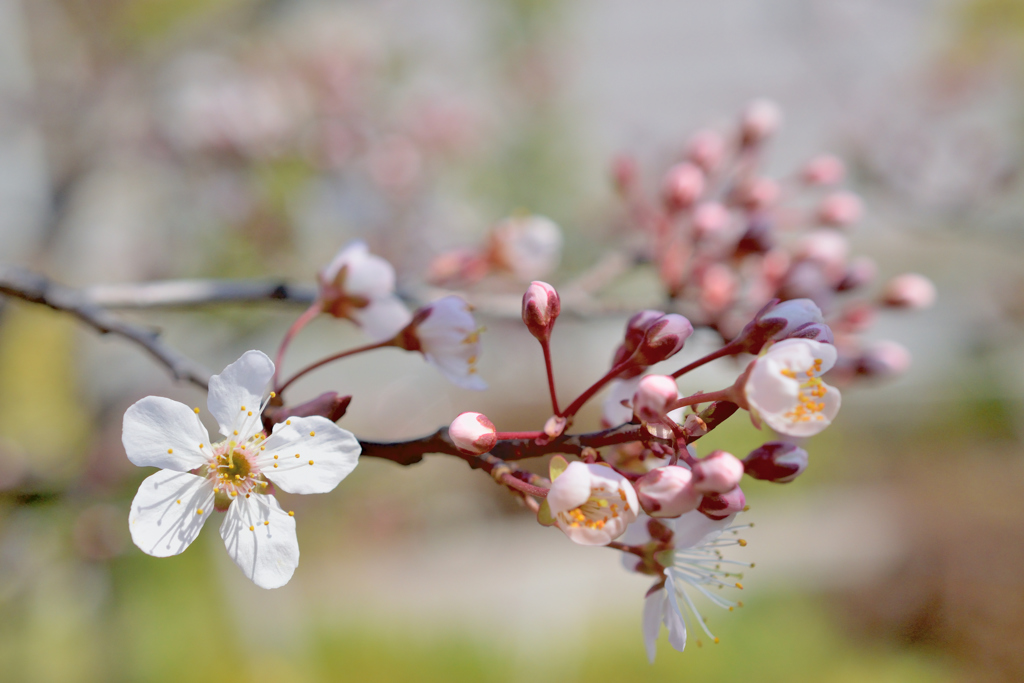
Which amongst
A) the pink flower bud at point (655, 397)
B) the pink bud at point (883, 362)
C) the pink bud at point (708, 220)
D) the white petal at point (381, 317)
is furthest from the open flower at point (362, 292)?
the pink bud at point (883, 362)

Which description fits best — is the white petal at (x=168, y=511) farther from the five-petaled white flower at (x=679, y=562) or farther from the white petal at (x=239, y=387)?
the five-petaled white flower at (x=679, y=562)

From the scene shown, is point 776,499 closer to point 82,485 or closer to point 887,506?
point 887,506

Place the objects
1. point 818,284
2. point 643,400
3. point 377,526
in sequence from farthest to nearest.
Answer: point 377,526 < point 818,284 < point 643,400

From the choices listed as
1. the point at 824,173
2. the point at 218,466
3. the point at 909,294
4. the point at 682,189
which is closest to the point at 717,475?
the point at 218,466

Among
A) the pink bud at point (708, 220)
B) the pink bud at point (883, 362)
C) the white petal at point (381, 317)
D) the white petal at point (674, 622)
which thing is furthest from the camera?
the pink bud at point (708, 220)

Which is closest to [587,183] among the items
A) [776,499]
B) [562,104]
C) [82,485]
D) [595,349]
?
[562,104]

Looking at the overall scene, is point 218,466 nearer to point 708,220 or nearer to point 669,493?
point 669,493

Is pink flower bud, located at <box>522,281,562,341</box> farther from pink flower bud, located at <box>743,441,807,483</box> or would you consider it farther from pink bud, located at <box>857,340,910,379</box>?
pink bud, located at <box>857,340,910,379</box>
